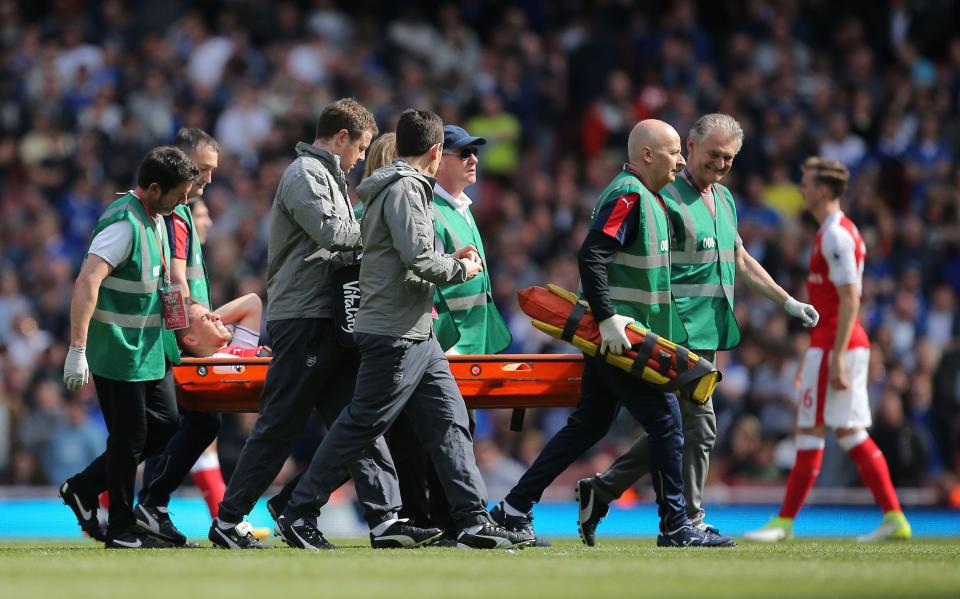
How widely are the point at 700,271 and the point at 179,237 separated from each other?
9.50 ft

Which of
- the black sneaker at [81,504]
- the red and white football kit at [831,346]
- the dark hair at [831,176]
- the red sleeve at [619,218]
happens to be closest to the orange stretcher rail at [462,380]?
the black sneaker at [81,504]

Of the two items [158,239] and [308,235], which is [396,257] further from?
[158,239]

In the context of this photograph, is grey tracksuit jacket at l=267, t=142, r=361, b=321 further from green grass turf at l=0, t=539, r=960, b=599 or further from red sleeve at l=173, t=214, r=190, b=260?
green grass turf at l=0, t=539, r=960, b=599

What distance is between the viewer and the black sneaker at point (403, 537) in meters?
8.31

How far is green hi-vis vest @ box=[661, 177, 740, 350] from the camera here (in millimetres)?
8938

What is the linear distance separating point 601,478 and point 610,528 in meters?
4.25

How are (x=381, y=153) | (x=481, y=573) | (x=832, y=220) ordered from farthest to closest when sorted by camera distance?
(x=832, y=220), (x=381, y=153), (x=481, y=573)

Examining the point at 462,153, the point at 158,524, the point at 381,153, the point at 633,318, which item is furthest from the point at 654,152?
the point at 158,524

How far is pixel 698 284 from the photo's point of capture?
900cm

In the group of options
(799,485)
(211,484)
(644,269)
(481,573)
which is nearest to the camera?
(481,573)

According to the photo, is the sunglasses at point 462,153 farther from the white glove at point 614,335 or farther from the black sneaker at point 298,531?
the black sneaker at point 298,531

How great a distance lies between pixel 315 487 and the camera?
803 centimetres

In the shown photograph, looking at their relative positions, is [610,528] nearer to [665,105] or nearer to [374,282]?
[374,282]

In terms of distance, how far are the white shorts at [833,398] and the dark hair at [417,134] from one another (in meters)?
3.01
